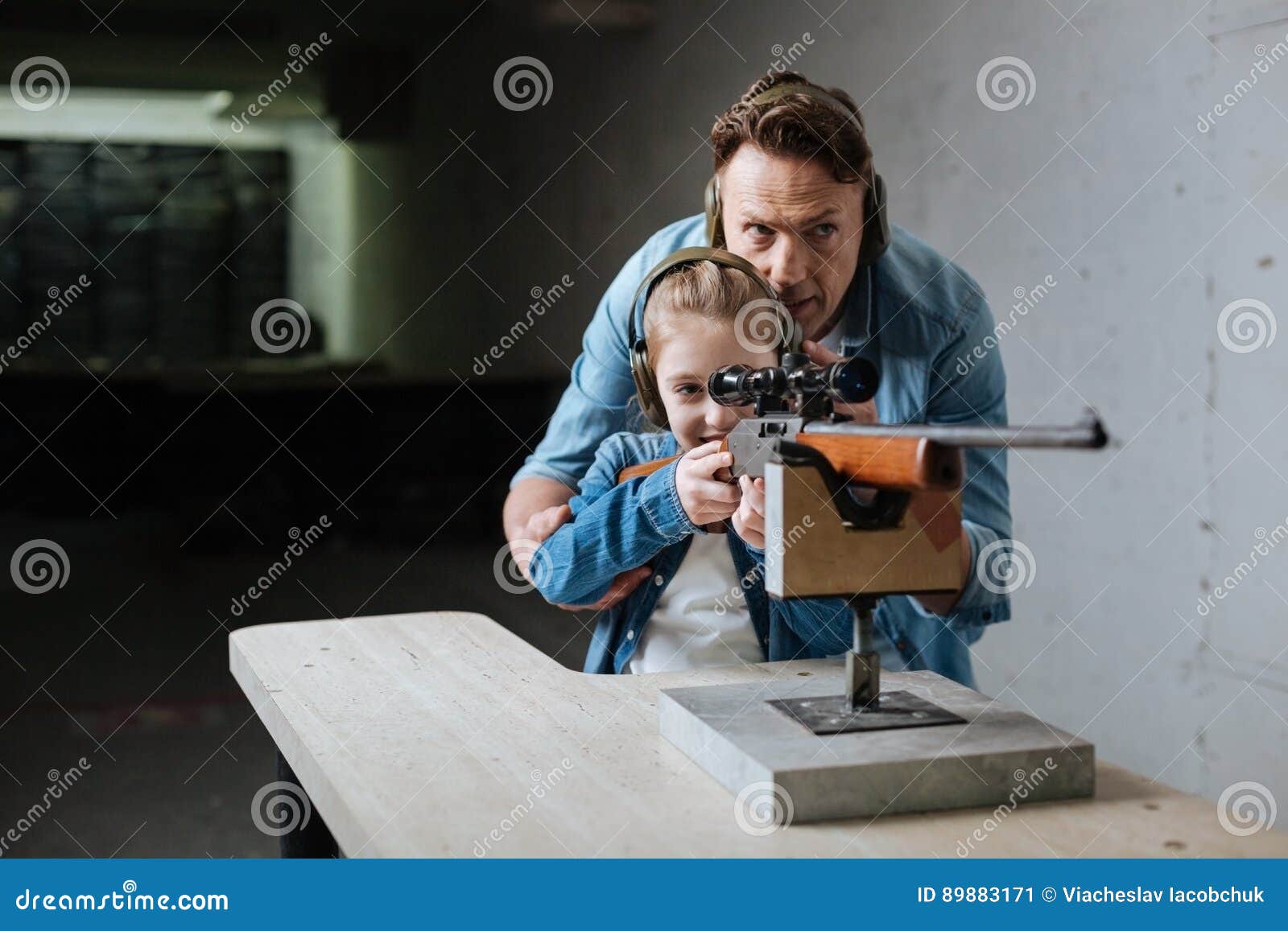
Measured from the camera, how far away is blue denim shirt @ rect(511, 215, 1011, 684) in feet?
6.95

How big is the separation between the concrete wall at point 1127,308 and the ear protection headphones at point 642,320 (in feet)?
3.97

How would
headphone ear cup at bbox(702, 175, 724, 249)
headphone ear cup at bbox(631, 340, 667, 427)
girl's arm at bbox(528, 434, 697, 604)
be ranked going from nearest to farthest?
girl's arm at bbox(528, 434, 697, 604), headphone ear cup at bbox(631, 340, 667, 427), headphone ear cup at bbox(702, 175, 724, 249)

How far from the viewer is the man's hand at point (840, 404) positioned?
175cm

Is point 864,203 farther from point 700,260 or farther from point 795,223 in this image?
point 700,260

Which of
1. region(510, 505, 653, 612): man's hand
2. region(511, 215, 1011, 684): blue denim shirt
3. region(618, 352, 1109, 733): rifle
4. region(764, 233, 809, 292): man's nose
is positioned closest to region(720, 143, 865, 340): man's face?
region(764, 233, 809, 292): man's nose

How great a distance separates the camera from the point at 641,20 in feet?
14.3

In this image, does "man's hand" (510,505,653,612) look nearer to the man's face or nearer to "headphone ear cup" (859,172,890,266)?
the man's face

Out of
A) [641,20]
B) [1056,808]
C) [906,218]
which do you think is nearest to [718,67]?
[641,20]

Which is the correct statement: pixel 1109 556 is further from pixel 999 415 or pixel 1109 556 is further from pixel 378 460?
pixel 378 460

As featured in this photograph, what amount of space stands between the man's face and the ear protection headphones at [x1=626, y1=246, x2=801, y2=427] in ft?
0.21

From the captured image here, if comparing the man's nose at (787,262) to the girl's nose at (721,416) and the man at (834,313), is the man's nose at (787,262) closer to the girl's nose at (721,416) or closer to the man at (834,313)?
the man at (834,313)

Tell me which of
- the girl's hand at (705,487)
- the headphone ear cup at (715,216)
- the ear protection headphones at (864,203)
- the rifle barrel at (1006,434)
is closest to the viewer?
the rifle barrel at (1006,434)

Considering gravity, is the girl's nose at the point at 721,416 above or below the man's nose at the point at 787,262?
below

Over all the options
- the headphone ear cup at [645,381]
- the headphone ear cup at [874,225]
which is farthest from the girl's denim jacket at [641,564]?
the headphone ear cup at [874,225]
